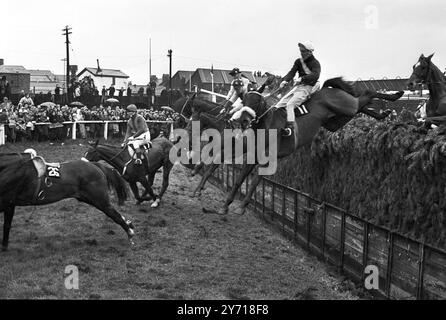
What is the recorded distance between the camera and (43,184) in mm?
Result: 9344

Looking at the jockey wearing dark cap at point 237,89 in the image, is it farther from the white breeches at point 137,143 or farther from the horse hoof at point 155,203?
the horse hoof at point 155,203

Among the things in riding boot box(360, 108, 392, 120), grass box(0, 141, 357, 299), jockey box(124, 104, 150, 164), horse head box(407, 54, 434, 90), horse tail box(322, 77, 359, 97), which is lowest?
grass box(0, 141, 357, 299)

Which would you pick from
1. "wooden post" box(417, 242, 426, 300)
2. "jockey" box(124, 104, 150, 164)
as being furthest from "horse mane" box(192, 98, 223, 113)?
"wooden post" box(417, 242, 426, 300)

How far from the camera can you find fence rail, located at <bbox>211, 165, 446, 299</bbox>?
22.2 feet

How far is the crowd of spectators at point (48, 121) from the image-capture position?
22922 mm

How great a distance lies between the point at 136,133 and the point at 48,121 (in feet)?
41.5

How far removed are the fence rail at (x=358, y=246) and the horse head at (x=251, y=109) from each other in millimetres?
2100

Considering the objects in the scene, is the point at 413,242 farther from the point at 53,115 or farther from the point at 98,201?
the point at 53,115

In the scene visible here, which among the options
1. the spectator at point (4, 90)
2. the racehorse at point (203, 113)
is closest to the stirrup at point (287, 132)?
the racehorse at point (203, 113)

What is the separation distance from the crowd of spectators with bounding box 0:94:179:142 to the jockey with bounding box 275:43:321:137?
12120 mm

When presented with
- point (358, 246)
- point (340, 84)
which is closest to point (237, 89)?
point (340, 84)

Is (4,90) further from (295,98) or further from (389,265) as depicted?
(389,265)

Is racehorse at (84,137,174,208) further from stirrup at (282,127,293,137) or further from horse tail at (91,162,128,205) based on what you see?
stirrup at (282,127,293,137)
